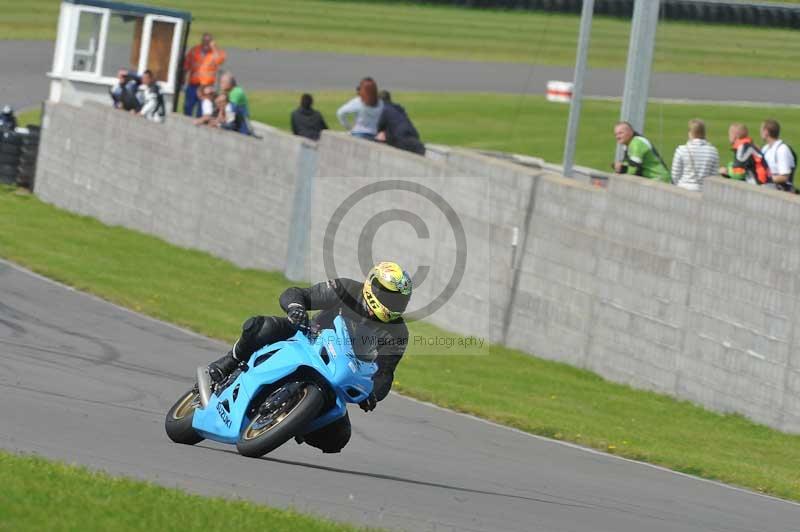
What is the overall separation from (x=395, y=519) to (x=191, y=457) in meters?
1.78

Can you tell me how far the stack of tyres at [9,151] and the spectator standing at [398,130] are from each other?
934 cm

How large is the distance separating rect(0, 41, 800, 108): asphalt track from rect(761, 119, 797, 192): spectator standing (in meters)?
17.9

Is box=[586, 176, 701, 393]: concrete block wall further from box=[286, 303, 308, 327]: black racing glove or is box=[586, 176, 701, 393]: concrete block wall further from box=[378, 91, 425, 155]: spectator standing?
box=[286, 303, 308, 327]: black racing glove

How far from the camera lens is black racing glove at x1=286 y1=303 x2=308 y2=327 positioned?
933 cm

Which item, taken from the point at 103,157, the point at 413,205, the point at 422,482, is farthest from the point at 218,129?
the point at 422,482

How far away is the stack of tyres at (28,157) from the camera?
27953mm

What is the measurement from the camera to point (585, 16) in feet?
64.0

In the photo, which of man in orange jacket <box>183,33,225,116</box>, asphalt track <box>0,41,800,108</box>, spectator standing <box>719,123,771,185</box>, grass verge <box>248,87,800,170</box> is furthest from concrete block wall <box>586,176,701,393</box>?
asphalt track <box>0,41,800,108</box>

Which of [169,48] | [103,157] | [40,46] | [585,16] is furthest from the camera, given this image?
[40,46]

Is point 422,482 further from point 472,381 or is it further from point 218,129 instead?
point 218,129

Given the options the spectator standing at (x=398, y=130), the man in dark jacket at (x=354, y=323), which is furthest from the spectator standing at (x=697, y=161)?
the man in dark jacket at (x=354, y=323)

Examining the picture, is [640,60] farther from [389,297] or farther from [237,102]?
[389,297]

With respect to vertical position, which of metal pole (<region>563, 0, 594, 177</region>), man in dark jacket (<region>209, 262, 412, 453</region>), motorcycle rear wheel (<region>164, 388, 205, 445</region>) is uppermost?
metal pole (<region>563, 0, 594, 177</region>)

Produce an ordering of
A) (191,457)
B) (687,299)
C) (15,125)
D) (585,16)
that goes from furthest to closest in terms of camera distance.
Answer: (15,125), (585,16), (687,299), (191,457)
